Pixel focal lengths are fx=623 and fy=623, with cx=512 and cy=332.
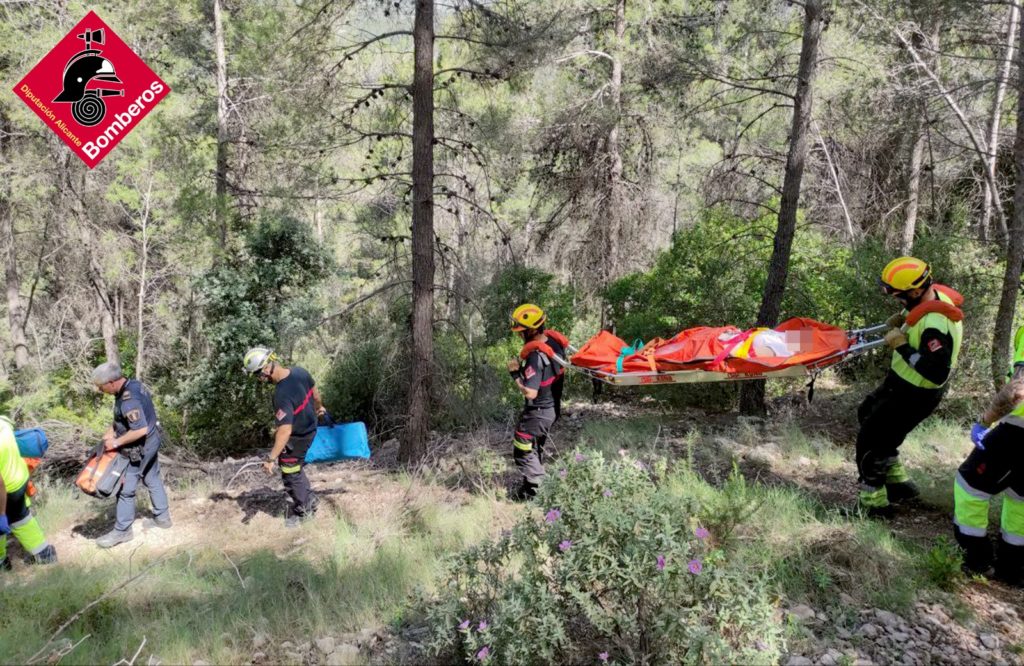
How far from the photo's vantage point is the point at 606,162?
13680mm

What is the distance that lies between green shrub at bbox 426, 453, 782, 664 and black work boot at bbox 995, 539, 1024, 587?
1953mm

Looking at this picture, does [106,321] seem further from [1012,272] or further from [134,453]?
[1012,272]

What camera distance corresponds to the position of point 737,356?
533 centimetres

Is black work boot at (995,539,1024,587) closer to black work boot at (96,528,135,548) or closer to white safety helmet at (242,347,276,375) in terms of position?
white safety helmet at (242,347,276,375)

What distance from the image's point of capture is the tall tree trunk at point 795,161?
7.29 m

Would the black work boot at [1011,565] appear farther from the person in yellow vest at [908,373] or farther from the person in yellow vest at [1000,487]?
the person in yellow vest at [908,373]

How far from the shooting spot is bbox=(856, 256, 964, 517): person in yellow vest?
15.0ft

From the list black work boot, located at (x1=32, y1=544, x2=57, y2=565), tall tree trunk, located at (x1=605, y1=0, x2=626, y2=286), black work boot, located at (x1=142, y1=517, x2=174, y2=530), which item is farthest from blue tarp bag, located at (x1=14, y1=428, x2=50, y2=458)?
tall tree trunk, located at (x1=605, y1=0, x2=626, y2=286)

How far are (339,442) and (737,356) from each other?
527 cm

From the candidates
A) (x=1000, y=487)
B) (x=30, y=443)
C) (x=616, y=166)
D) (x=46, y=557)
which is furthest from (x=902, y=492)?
(x=616, y=166)

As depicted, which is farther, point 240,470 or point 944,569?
point 240,470

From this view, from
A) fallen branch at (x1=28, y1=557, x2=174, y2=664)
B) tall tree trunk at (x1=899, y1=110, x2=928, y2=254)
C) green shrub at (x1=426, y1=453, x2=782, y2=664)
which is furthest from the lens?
tall tree trunk at (x1=899, y1=110, x2=928, y2=254)

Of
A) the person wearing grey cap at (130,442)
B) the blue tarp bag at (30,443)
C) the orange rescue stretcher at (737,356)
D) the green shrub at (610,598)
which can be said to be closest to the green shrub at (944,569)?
the green shrub at (610,598)

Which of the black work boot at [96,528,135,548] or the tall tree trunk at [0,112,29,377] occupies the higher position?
the tall tree trunk at [0,112,29,377]
